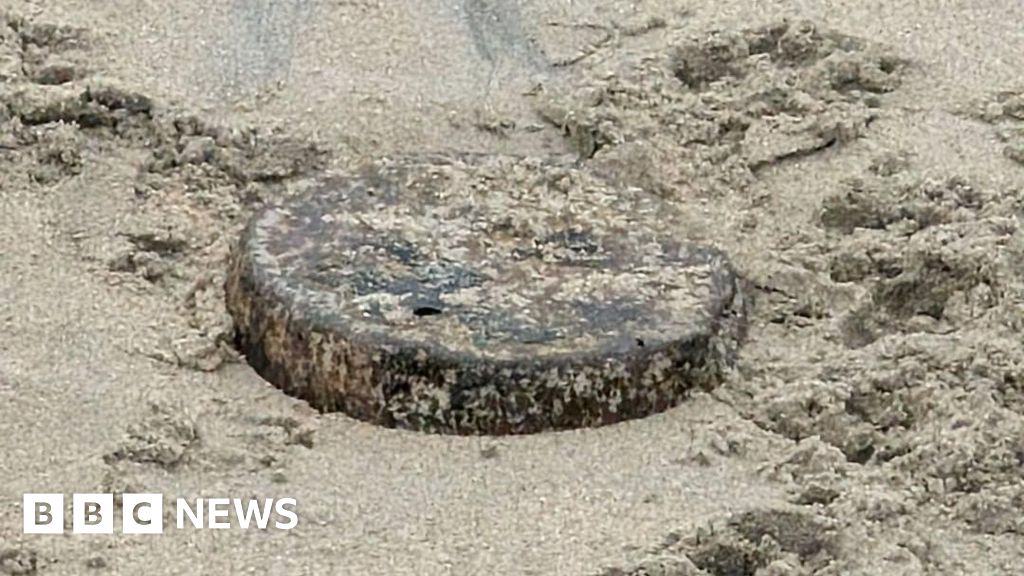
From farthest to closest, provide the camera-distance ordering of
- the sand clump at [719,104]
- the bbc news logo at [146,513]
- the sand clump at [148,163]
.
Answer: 1. the sand clump at [719,104]
2. the sand clump at [148,163]
3. the bbc news logo at [146,513]

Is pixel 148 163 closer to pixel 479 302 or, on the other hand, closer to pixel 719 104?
pixel 479 302

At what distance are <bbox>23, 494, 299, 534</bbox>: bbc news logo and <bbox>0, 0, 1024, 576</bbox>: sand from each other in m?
0.02

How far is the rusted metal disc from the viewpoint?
2.73 meters

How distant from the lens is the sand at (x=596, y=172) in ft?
8.29

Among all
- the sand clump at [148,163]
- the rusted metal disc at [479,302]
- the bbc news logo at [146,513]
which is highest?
the rusted metal disc at [479,302]

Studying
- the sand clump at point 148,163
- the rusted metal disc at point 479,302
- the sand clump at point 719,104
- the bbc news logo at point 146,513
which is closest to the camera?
the bbc news logo at point 146,513

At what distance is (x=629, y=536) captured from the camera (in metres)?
2.51

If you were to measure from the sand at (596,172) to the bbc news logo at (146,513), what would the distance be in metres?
0.02

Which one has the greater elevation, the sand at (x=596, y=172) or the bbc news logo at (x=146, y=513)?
the sand at (x=596, y=172)

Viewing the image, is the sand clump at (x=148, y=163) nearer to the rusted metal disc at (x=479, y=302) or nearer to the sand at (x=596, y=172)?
the sand at (x=596, y=172)

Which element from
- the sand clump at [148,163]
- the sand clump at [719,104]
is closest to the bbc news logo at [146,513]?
the sand clump at [148,163]

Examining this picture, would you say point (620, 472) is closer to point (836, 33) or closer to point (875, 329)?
point (875, 329)

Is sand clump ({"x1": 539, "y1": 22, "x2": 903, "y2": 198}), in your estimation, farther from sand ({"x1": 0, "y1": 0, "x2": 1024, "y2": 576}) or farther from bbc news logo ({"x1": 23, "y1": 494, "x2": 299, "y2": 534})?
bbc news logo ({"x1": 23, "y1": 494, "x2": 299, "y2": 534})

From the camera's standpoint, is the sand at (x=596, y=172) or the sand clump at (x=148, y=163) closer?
the sand at (x=596, y=172)
